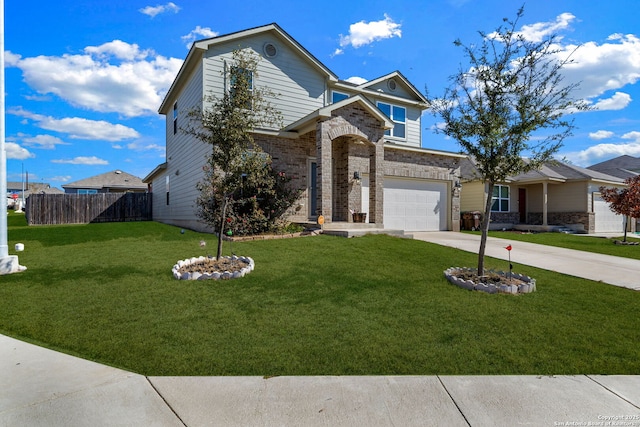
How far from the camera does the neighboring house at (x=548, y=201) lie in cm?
1972

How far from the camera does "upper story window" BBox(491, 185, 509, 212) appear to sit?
2025cm

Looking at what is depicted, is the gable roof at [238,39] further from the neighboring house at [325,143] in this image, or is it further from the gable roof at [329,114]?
the gable roof at [329,114]

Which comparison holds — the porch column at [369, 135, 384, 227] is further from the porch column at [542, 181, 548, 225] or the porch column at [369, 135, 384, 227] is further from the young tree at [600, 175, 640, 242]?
the porch column at [542, 181, 548, 225]

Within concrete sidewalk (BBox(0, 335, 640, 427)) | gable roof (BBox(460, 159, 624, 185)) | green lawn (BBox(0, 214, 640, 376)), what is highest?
gable roof (BBox(460, 159, 624, 185))

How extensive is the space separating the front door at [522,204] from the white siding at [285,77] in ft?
49.5

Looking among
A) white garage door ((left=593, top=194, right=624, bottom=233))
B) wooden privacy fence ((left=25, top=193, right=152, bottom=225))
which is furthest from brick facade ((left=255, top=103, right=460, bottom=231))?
white garage door ((left=593, top=194, right=624, bottom=233))

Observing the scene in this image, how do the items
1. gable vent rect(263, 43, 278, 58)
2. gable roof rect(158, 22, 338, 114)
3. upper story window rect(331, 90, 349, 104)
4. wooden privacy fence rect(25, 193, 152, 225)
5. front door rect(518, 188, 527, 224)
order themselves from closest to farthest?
gable roof rect(158, 22, 338, 114) → gable vent rect(263, 43, 278, 58) → upper story window rect(331, 90, 349, 104) → wooden privacy fence rect(25, 193, 152, 225) → front door rect(518, 188, 527, 224)

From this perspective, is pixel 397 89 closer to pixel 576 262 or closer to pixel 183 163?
pixel 183 163

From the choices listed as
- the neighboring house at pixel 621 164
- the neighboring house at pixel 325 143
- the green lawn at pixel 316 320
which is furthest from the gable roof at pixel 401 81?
the neighboring house at pixel 621 164

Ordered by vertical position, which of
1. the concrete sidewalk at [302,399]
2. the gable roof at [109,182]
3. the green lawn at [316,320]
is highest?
the gable roof at [109,182]

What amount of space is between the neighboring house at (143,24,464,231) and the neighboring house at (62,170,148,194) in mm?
22262

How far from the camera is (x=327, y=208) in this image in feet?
36.8

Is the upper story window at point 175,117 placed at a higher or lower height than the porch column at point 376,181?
higher

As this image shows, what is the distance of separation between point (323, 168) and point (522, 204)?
56.2 feet
